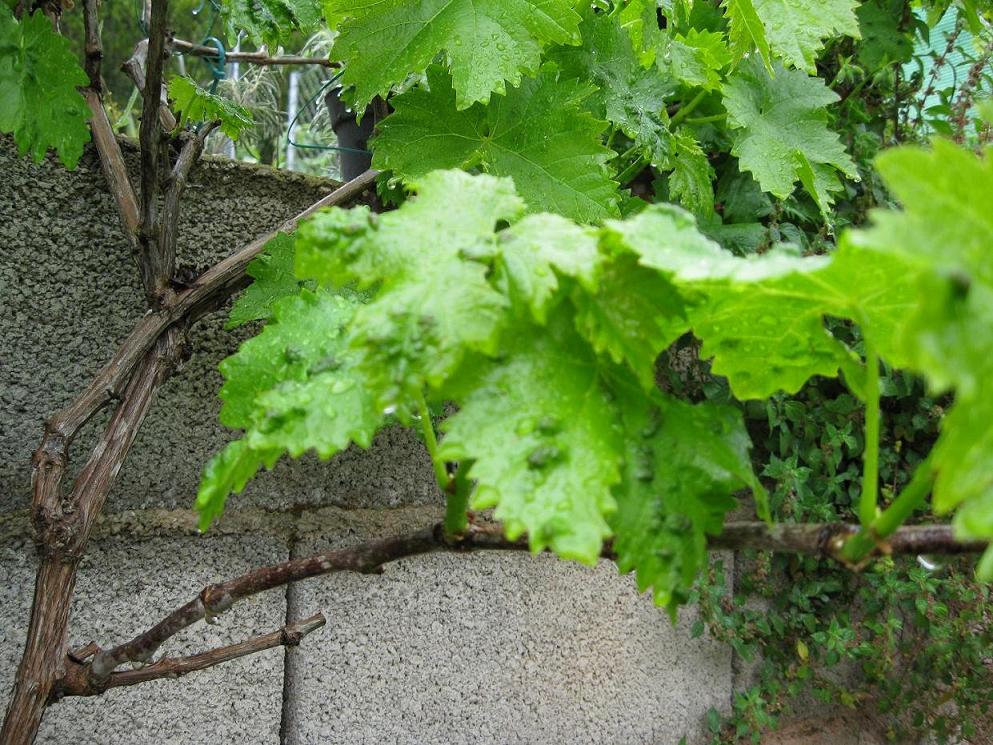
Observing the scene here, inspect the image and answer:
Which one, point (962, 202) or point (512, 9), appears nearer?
point (962, 202)

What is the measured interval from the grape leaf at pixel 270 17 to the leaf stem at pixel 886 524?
0.85 metres

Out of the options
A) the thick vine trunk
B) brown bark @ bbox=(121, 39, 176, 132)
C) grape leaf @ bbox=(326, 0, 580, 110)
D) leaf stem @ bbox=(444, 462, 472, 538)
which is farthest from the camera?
brown bark @ bbox=(121, 39, 176, 132)

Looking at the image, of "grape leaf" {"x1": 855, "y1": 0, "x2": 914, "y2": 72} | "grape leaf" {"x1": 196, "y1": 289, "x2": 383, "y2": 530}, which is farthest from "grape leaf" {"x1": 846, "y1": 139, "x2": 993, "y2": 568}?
"grape leaf" {"x1": 855, "y1": 0, "x2": 914, "y2": 72}

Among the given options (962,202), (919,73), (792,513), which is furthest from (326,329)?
(919,73)

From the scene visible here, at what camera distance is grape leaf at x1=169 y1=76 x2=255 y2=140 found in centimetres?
99

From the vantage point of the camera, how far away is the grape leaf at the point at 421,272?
419 mm

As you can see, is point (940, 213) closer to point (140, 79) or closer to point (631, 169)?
point (631, 169)

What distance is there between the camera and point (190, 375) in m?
1.15

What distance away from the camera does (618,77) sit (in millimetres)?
1050

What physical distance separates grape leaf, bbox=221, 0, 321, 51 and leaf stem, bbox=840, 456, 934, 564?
0.85 m

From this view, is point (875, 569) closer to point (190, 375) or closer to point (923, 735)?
point (923, 735)

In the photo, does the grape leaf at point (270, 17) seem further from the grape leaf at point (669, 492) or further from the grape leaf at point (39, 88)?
the grape leaf at point (669, 492)

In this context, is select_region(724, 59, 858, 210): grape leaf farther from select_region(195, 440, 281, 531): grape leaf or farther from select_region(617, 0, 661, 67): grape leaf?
select_region(195, 440, 281, 531): grape leaf

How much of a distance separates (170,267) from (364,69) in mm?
375
